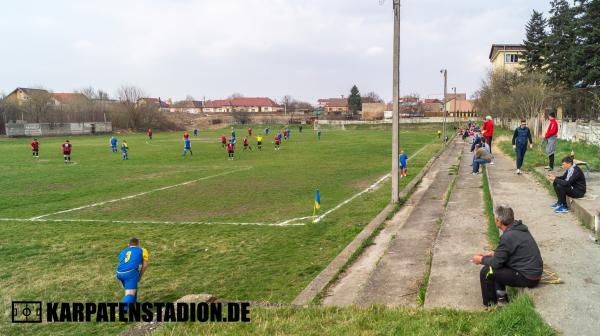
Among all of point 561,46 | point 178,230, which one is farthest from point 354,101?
point 178,230

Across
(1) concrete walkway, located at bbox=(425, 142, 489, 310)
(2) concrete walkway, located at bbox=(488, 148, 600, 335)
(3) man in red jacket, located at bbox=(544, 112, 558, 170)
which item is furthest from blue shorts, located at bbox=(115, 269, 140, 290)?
(3) man in red jacket, located at bbox=(544, 112, 558, 170)

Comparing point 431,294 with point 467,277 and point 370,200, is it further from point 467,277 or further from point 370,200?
point 370,200

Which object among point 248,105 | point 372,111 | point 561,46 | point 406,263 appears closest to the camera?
point 406,263

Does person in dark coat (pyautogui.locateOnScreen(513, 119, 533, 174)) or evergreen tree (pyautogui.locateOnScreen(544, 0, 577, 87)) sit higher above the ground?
evergreen tree (pyautogui.locateOnScreen(544, 0, 577, 87))

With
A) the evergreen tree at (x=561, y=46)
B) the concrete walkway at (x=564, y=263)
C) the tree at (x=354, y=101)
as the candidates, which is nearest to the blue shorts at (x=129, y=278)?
the concrete walkway at (x=564, y=263)

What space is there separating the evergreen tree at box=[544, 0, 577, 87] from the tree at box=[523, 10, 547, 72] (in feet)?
7.25

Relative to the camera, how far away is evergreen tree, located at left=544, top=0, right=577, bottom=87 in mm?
38594

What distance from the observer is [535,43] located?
52.7 metres

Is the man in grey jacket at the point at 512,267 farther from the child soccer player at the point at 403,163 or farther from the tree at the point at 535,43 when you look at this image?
the tree at the point at 535,43

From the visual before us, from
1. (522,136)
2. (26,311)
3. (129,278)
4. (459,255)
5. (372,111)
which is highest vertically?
(372,111)

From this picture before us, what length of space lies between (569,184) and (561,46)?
144ft

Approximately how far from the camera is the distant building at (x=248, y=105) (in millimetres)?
156625

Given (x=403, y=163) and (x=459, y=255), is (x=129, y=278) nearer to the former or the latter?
(x=459, y=255)

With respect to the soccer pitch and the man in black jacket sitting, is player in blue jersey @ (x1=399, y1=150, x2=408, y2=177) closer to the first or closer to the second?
the soccer pitch
